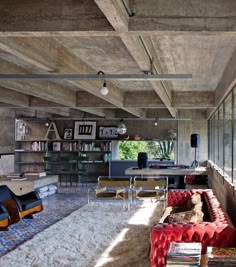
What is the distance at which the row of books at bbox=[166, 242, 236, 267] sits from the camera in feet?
11.5

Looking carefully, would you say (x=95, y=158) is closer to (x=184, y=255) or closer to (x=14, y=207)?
(x=14, y=207)

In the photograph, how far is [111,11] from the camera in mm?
2887

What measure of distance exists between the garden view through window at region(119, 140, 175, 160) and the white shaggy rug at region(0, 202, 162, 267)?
7.27 metres

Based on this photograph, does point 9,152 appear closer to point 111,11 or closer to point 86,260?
point 86,260

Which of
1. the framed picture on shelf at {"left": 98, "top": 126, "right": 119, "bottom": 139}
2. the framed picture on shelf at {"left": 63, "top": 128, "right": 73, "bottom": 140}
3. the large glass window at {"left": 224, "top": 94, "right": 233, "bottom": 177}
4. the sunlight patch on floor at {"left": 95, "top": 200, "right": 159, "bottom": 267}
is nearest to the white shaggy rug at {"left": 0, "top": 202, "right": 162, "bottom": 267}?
Result: the sunlight patch on floor at {"left": 95, "top": 200, "right": 159, "bottom": 267}

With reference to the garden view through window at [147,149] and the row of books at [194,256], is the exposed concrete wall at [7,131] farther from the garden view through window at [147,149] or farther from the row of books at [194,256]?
the row of books at [194,256]

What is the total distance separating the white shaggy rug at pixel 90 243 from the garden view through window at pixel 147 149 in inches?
286

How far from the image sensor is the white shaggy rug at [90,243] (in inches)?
215

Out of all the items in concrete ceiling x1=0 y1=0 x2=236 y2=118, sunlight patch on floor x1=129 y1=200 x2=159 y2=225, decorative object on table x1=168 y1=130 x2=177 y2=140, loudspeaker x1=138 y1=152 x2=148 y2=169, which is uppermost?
concrete ceiling x1=0 y1=0 x2=236 y2=118

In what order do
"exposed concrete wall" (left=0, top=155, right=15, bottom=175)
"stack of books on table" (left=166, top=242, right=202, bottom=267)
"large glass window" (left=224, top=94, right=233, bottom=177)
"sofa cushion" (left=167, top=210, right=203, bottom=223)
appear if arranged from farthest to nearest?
1. "exposed concrete wall" (left=0, top=155, right=15, bottom=175)
2. "large glass window" (left=224, top=94, right=233, bottom=177)
3. "sofa cushion" (left=167, top=210, right=203, bottom=223)
4. "stack of books on table" (left=166, top=242, right=202, bottom=267)

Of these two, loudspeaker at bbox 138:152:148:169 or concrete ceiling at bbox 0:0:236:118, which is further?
loudspeaker at bbox 138:152:148:169

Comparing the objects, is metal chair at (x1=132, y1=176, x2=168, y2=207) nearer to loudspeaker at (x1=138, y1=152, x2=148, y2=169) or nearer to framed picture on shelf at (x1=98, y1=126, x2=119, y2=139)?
loudspeaker at (x1=138, y1=152, x2=148, y2=169)

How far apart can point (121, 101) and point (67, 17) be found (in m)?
6.60

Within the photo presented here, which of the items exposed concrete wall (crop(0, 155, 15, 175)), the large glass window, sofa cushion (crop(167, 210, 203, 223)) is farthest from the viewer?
exposed concrete wall (crop(0, 155, 15, 175))
